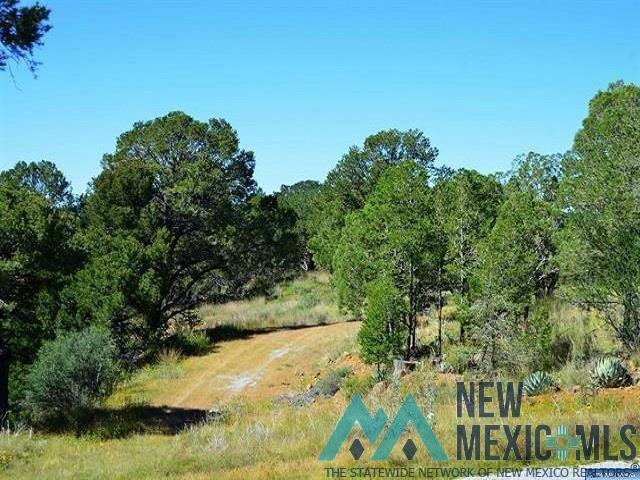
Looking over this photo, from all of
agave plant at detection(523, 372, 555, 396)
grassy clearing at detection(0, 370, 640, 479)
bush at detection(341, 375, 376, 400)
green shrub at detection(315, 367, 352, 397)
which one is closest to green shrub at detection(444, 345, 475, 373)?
grassy clearing at detection(0, 370, 640, 479)

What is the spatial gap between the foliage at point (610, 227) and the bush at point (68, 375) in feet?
43.7

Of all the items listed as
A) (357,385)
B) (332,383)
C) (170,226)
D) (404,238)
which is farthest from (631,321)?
(170,226)

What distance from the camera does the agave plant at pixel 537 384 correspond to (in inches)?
541

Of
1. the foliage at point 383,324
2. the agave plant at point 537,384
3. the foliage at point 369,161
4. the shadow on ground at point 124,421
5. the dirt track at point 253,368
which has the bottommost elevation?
the shadow on ground at point 124,421

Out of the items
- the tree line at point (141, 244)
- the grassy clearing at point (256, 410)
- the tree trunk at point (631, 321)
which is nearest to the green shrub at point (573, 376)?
the grassy clearing at point (256, 410)

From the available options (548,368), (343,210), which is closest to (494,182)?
(548,368)

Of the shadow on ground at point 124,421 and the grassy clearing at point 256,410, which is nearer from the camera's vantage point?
the grassy clearing at point 256,410

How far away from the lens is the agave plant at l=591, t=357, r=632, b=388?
1382cm

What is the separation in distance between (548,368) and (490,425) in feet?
24.8

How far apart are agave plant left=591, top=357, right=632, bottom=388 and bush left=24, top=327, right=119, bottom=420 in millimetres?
13055

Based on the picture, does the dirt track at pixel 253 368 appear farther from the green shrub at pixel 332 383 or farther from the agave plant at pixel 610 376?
the agave plant at pixel 610 376

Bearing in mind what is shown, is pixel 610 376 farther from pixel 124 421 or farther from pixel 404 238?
pixel 124 421

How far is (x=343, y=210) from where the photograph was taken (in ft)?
140

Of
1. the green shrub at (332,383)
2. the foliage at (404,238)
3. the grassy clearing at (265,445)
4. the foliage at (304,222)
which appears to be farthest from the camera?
the foliage at (304,222)
